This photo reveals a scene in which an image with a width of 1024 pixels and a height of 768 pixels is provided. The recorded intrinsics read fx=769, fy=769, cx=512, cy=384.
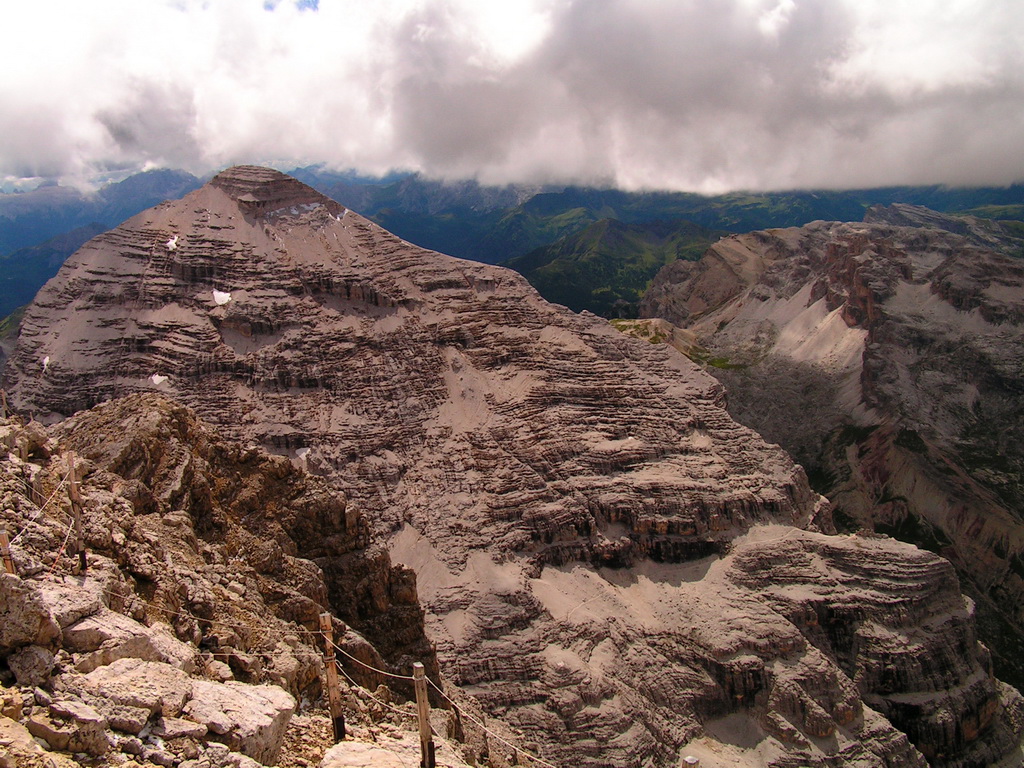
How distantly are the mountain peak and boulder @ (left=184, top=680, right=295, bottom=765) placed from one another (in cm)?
12383

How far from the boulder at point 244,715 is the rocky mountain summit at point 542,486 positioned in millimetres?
50806

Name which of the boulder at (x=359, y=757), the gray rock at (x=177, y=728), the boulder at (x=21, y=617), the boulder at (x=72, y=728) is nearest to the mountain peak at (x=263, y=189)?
the boulder at (x=359, y=757)

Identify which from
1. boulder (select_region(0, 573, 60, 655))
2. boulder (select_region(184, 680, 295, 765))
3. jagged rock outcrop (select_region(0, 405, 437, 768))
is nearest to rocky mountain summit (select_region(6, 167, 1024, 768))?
jagged rock outcrop (select_region(0, 405, 437, 768))

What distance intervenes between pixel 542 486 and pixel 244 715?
78091mm

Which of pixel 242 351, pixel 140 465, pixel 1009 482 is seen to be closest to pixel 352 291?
pixel 242 351

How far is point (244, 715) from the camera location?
59.4 ft

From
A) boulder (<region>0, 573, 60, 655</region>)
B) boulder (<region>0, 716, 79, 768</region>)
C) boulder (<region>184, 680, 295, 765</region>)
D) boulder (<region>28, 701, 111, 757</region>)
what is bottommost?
boulder (<region>184, 680, 295, 765</region>)

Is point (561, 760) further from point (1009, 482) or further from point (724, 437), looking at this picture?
point (1009, 482)

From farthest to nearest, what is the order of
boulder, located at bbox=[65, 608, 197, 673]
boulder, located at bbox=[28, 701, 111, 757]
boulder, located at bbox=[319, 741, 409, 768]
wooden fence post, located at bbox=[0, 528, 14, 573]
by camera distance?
1. boulder, located at bbox=[319, 741, 409, 768]
2. wooden fence post, located at bbox=[0, 528, 14, 573]
3. boulder, located at bbox=[65, 608, 197, 673]
4. boulder, located at bbox=[28, 701, 111, 757]

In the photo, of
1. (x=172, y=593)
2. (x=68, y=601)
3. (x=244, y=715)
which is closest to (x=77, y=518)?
(x=172, y=593)

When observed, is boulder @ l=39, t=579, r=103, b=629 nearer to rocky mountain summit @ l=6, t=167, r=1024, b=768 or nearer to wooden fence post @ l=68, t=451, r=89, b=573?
wooden fence post @ l=68, t=451, r=89, b=573

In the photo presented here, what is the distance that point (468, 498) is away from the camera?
315ft

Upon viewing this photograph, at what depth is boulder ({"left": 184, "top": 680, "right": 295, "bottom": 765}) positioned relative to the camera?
17.2 meters

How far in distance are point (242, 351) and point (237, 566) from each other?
84455mm
